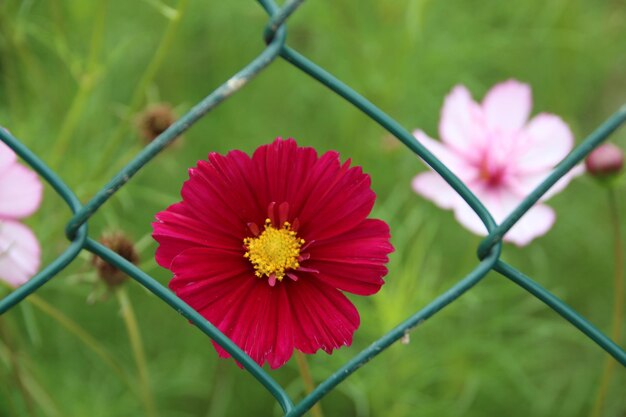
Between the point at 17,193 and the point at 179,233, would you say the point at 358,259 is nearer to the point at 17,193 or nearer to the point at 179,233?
the point at 179,233

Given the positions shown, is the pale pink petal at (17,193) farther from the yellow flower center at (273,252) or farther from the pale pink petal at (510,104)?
the pale pink petal at (510,104)

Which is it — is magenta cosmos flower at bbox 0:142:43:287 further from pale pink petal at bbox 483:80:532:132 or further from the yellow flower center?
pale pink petal at bbox 483:80:532:132

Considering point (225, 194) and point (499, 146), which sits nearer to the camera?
point (225, 194)

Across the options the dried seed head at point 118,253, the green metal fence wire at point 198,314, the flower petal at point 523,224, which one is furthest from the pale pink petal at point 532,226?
the dried seed head at point 118,253

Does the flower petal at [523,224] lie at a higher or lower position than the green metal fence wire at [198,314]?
higher

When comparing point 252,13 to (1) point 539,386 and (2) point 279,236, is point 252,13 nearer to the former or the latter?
(1) point 539,386

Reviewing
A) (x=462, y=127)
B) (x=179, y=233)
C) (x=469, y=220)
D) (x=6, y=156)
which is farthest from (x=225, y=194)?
(x=462, y=127)

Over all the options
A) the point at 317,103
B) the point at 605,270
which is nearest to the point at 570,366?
the point at 605,270
